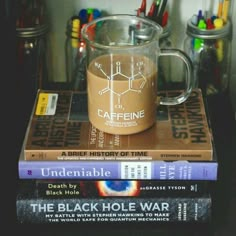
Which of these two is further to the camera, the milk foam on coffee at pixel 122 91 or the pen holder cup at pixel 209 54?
the pen holder cup at pixel 209 54

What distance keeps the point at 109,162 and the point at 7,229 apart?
0.54 ft

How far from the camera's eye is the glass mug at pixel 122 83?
89 centimetres

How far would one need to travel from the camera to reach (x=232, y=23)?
1.19 meters

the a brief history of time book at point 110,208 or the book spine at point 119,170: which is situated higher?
the book spine at point 119,170

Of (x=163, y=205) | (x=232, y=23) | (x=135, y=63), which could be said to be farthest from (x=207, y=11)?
(x=163, y=205)

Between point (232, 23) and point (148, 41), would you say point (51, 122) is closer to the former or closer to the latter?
point (148, 41)

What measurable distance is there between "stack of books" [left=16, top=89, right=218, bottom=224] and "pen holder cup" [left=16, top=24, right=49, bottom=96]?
0.26m

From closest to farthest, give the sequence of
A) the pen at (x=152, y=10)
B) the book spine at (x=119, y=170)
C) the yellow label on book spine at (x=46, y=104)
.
Answer: the book spine at (x=119, y=170) < the yellow label on book spine at (x=46, y=104) < the pen at (x=152, y=10)

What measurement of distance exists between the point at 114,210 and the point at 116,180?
4 centimetres

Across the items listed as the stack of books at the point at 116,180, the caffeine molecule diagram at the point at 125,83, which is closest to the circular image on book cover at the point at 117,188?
the stack of books at the point at 116,180

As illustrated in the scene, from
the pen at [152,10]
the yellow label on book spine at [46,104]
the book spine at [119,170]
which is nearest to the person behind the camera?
the book spine at [119,170]

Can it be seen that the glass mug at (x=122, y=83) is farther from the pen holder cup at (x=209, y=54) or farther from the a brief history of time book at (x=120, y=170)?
the pen holder cup at (x=209, y=54)

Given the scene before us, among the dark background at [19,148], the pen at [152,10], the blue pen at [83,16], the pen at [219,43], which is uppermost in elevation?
the pen at [152,10]

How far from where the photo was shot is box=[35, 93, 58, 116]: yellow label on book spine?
98cm
